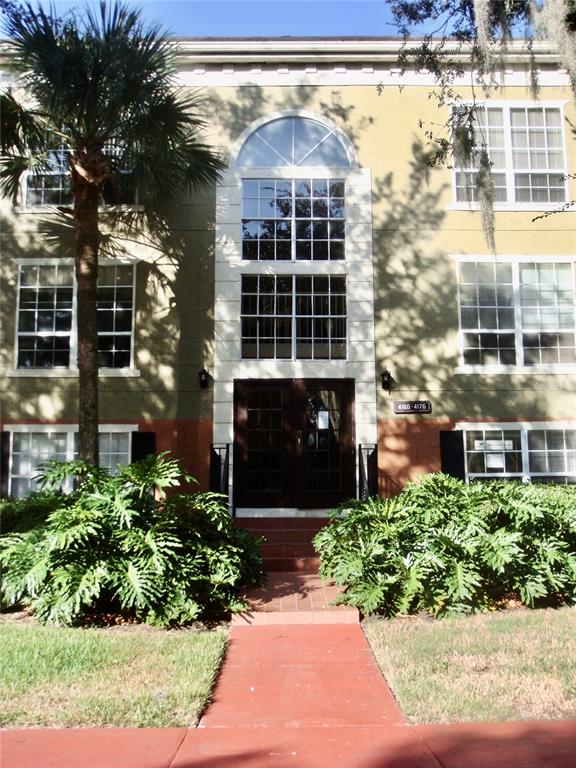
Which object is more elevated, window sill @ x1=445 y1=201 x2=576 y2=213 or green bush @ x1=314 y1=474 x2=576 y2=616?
window sill @ x1=445 y1=201 x2=576 y2=213

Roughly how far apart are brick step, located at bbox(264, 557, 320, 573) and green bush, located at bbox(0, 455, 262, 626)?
6.05 ft

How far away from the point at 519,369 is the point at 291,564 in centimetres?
560

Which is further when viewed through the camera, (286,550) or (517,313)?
(517,313)

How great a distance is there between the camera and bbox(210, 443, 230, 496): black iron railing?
10445 mm

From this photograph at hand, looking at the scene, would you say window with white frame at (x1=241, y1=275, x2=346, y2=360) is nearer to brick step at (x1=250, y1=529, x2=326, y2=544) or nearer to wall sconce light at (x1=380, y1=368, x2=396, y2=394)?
wall sconce light at (x1=380, y1=368, x2=396, y2=394)

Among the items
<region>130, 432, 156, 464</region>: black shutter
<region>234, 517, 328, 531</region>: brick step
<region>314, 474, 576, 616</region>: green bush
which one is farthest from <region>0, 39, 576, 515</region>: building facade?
<region>314, 474, 576, 616</region>: green bush

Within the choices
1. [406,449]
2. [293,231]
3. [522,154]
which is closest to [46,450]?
[293,231]

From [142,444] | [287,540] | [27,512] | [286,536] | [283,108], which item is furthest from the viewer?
[283,108]

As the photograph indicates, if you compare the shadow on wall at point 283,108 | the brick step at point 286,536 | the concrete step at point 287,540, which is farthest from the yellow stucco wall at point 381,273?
the brick step at point 286,536

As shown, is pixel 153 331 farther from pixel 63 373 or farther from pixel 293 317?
pixel 293 317

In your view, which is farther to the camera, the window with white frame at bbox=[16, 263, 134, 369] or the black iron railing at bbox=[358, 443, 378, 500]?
the window with white frame at bbox=[16, 263, 134, 369]

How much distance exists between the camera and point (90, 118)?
28.1 feet

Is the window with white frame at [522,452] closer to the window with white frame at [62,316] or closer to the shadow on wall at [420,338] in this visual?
the shadow on wall at [420,338]

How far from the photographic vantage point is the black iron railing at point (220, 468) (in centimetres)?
1045
